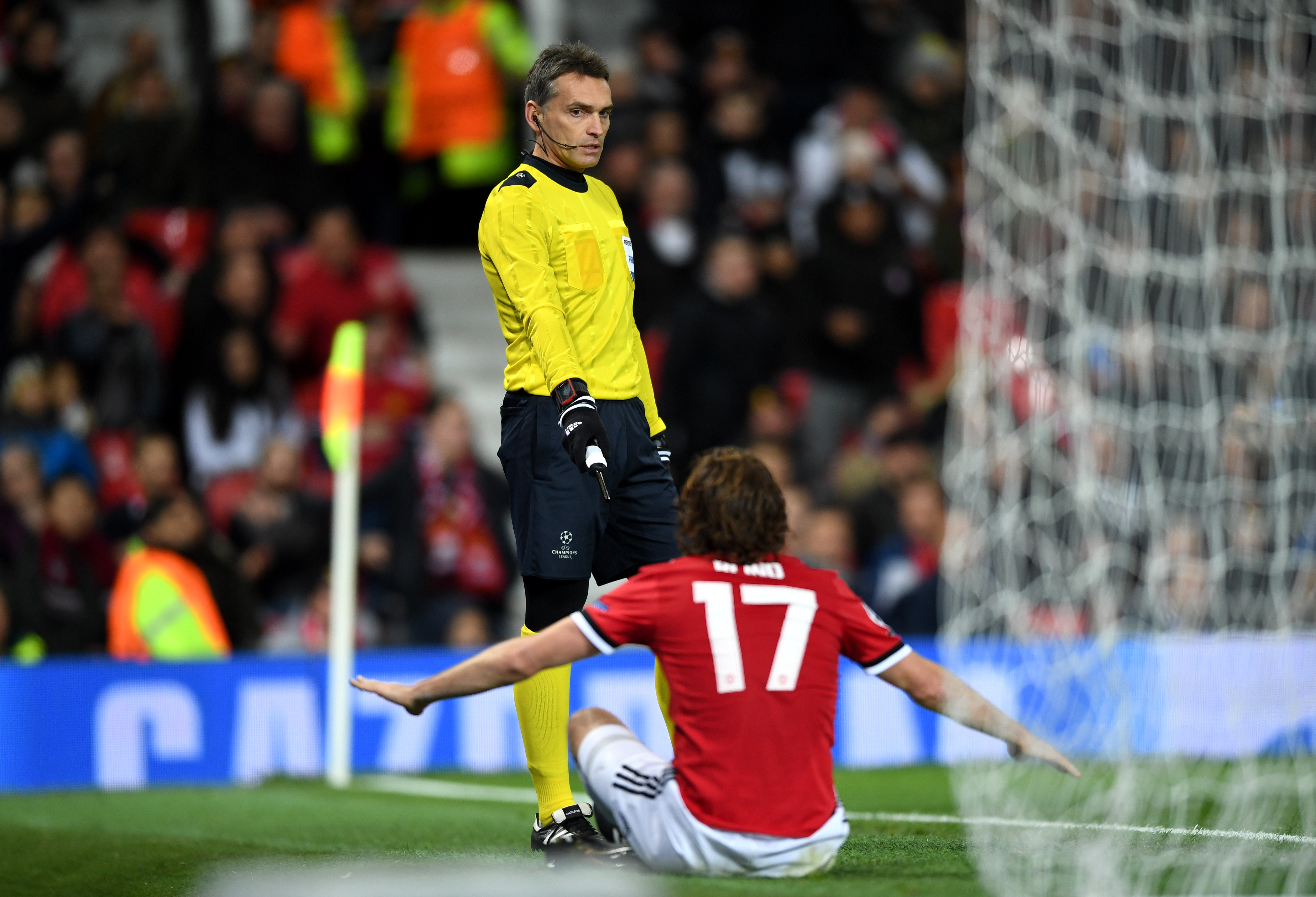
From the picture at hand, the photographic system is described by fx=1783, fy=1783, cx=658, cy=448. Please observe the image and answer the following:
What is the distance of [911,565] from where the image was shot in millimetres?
10219

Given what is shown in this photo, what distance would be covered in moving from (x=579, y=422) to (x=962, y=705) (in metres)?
1.20

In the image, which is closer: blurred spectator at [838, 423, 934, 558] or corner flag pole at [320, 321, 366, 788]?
corner flag pole at [320, 321, 366, 788]

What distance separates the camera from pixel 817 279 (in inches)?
471

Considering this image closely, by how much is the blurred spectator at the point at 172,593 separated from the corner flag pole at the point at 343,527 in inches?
40.9

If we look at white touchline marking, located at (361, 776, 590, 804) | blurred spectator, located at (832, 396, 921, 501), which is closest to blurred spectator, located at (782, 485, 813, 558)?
blurred spectator, located at (832, 396, 921, 501)

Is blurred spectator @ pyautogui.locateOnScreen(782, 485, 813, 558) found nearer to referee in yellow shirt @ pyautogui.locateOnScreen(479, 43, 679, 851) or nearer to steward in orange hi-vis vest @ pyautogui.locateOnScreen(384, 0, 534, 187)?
steward in orange hi-vis vest @ pyautogui.locateOnScreen(384, 0, 534, 187)

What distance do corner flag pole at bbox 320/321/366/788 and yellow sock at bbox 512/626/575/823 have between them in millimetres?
3165

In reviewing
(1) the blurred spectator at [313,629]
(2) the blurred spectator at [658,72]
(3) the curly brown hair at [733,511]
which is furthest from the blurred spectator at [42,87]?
(3) the curly brown hair at [733,511]

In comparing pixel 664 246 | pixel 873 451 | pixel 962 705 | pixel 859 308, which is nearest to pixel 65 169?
pixel 664 246

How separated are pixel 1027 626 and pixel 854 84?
18.6ft

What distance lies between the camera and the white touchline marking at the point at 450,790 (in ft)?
24.4

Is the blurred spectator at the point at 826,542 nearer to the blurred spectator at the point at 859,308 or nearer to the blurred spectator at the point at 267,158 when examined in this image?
the blurred spectator at the point at 859,308

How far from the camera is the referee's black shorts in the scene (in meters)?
4.78

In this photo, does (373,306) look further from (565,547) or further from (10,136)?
(565,547)
